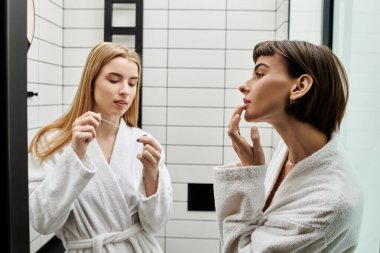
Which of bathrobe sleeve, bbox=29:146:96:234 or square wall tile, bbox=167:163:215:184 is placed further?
square wall tile, bbox=167:163:215:184

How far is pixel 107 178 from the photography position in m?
1.20

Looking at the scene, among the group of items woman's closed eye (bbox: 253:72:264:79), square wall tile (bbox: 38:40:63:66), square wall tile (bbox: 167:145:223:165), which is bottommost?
square wall tile (bbox: 167:145:223:165)

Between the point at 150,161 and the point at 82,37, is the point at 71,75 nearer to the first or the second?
the point at 82,37

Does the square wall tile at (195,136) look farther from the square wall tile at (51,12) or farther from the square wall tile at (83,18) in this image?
the square wall tile at (51,12)

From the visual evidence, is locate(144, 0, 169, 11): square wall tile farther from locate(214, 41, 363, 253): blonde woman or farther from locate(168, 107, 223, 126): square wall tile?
locate(214, 41, 363, 253): blonde woman

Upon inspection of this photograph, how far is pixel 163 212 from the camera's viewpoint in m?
1.23

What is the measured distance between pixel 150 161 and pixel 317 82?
21.4 inches

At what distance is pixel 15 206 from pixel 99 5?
7.71ft

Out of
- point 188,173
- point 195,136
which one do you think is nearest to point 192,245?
point 188,173

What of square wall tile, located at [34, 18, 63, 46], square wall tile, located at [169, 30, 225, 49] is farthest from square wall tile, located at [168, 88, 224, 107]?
square wall tile, located at [34, 18, 63, 46]

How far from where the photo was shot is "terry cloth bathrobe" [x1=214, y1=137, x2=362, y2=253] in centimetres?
74

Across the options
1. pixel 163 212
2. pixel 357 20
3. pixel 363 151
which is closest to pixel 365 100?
pixel 363 151

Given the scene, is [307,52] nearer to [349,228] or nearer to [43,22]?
[349,228]

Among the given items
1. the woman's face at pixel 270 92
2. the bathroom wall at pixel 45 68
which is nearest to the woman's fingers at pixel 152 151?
the woman's face at pixel 270 92
